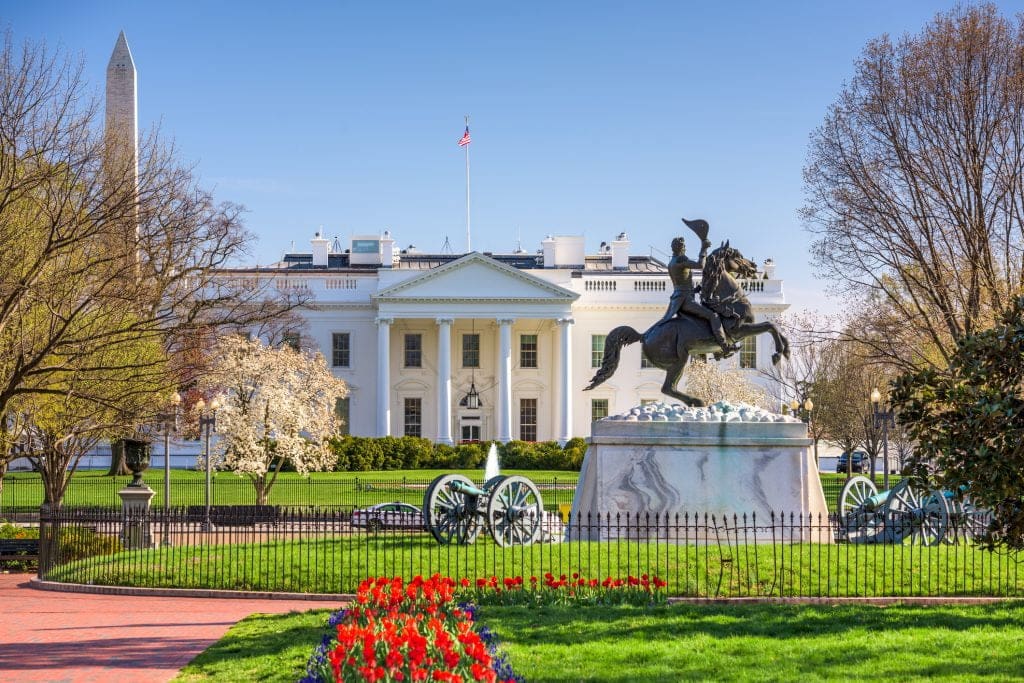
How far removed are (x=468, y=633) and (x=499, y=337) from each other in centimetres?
5573

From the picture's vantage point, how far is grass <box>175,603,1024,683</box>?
9.40 m

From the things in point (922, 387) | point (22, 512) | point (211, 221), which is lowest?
point (22, 512)

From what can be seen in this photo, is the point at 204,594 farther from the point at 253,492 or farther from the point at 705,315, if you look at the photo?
the point at 253,492

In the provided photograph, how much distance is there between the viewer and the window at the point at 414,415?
63.4 m

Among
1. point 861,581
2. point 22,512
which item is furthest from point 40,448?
point 861,581

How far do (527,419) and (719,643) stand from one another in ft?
175

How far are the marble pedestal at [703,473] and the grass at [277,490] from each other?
12.6 metres

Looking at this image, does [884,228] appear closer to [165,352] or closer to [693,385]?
[165,352]

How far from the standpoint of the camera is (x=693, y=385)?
5253 centimetres

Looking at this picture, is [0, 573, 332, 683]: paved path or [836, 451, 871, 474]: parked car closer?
[0, 573, 332, 683]: paved path

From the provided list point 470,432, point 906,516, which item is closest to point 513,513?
point 906,516

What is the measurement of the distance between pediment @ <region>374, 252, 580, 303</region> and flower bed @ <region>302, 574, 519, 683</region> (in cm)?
5140

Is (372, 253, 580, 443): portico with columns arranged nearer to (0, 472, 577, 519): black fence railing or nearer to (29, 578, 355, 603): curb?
(0, 472, 577, 519): black fence railing

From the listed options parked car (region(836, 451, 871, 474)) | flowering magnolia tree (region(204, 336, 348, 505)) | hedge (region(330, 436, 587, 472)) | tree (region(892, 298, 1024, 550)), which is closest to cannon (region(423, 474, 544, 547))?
tree (region(892, 298, 1024, 550))
